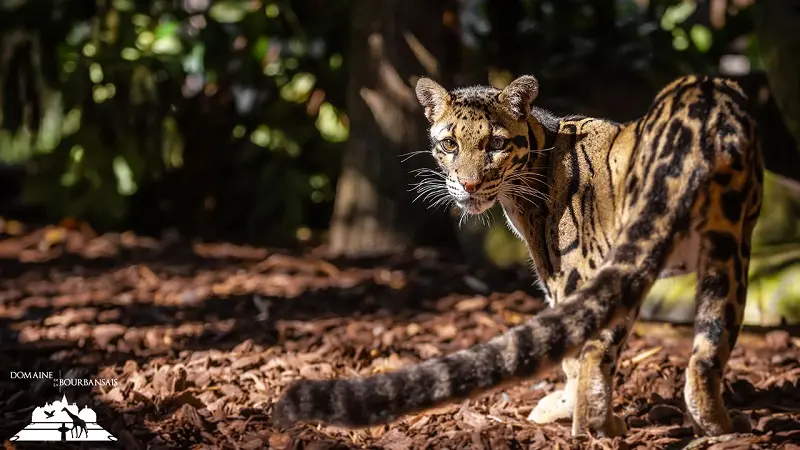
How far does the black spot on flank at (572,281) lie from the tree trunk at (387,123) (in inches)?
142

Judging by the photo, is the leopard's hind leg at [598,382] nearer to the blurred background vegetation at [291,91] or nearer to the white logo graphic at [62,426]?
the white logo graphic at [62,426]

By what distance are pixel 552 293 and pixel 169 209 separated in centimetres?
654

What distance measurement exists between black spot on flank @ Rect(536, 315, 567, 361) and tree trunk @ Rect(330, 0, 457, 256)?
4.55m

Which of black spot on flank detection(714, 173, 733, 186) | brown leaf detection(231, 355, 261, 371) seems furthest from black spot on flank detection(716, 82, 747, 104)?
brown leaf detection(231, 355, 261, 371)

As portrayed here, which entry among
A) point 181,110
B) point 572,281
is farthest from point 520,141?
point 181,110

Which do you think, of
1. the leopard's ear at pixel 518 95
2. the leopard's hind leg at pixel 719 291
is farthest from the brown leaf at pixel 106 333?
the leopard's hind leg at pixel 719 291

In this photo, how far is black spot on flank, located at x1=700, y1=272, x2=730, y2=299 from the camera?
13.9ft

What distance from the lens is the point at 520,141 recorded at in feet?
15.5

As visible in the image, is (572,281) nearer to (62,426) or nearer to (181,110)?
(62,426)

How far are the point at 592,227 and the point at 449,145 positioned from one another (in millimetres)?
790

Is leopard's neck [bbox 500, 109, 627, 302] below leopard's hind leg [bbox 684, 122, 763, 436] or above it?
above

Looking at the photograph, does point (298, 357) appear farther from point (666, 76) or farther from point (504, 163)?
point (666, 76)

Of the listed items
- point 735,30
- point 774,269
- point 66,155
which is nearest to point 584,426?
point 774,269

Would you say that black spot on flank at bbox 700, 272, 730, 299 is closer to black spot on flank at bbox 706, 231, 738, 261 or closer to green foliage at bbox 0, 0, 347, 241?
black spot on flank at bbox 706, 231, 738, 261
